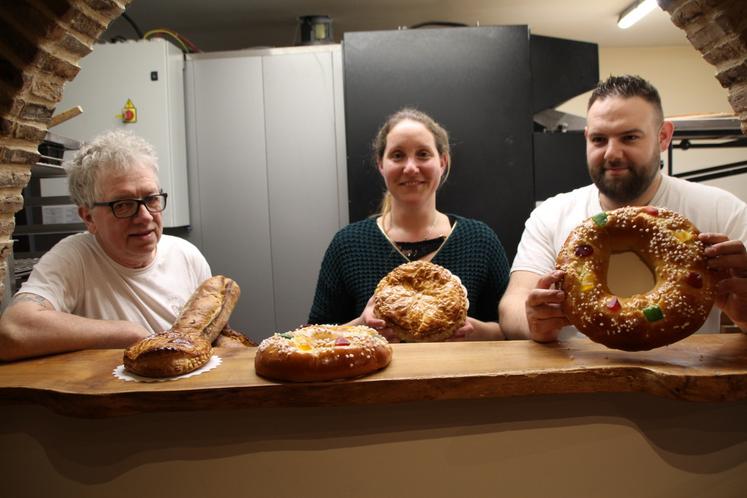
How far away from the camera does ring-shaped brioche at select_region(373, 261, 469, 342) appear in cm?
165

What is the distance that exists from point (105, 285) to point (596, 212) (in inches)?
66.7

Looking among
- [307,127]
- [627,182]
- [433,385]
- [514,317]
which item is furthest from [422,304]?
[307,127]

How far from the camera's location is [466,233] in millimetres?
2047

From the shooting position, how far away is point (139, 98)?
3.61 meters

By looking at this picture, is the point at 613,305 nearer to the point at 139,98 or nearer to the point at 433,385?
the point at 433,385

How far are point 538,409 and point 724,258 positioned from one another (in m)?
0.50

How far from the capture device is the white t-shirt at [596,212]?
1709 mm

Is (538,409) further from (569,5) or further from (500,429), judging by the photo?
(569,5)

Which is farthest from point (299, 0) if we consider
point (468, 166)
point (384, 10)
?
point (468, 166)

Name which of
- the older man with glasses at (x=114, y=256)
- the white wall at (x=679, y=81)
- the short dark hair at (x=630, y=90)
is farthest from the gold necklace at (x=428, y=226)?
the white wall at (x=679, y=81)

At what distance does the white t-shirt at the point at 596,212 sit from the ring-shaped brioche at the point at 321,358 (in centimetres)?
83

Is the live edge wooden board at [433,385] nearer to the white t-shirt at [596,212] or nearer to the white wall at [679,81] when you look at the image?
the white t-shirt at [596,212]

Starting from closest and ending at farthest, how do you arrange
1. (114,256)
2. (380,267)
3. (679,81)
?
(114,256) < (380,267) < (679,81)

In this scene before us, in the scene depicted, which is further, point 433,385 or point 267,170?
point 267,170
